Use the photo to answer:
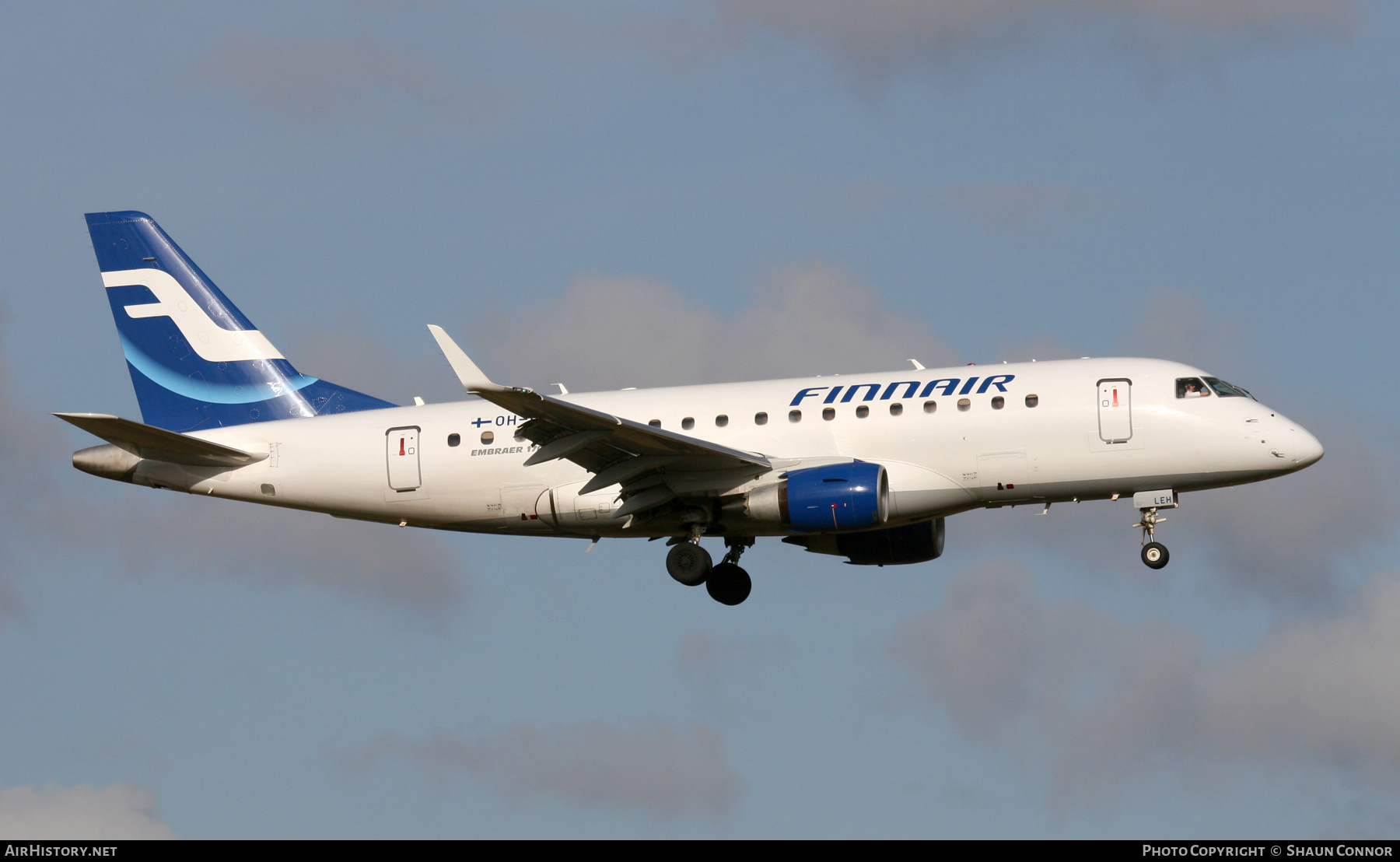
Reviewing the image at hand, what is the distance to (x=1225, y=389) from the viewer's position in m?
37.9

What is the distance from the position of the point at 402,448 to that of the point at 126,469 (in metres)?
6.91

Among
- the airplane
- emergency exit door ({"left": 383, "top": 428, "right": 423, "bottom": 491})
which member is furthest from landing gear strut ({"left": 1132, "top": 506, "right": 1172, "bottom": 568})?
emergency exit door ({"left": 383, "top": 428, "right": 423, "bottom": 491})

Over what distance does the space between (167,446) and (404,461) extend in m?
5.68

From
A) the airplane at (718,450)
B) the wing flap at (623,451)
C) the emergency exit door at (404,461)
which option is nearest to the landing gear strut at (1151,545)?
the airplane at (718,450)

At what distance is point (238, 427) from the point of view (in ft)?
140

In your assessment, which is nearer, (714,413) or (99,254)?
(714,413)

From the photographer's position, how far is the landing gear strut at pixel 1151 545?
37875 millimetres

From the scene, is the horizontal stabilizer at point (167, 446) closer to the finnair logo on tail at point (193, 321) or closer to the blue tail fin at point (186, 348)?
the blue tail fin at point (186, 348)

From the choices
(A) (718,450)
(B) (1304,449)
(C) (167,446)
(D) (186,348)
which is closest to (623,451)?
(A) (718,450)

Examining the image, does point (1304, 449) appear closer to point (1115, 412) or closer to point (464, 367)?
point (1115, 412)

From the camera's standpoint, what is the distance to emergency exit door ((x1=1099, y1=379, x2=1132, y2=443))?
122 ft

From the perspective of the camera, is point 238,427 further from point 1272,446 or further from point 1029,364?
point 1272,446

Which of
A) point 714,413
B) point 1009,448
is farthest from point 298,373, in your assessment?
point 1009,448

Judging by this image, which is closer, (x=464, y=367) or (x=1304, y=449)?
(x=464, y=367)
